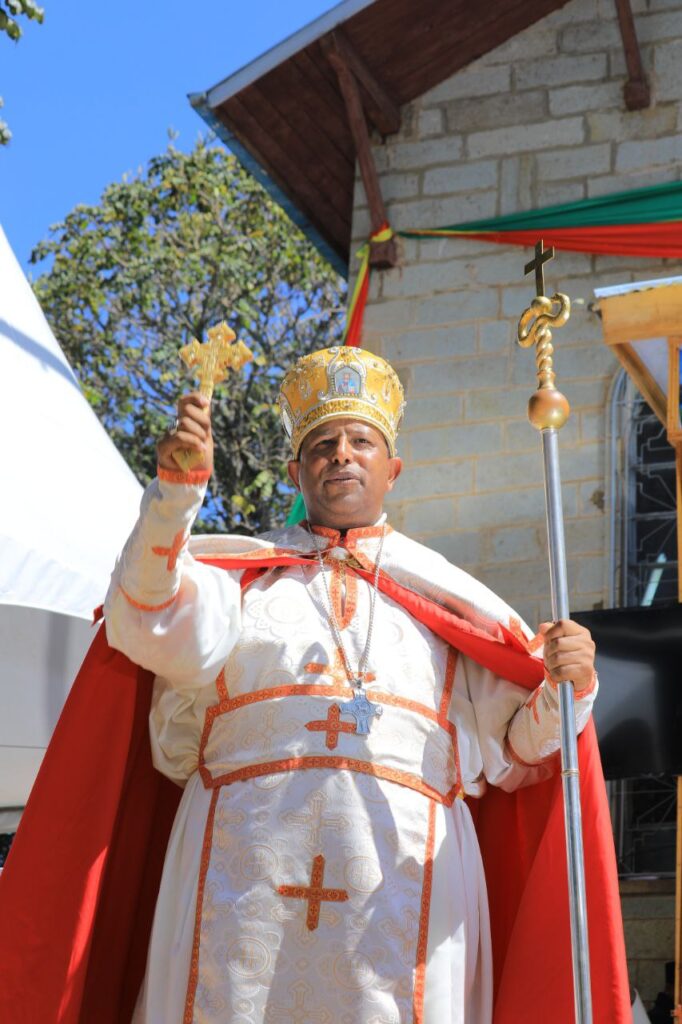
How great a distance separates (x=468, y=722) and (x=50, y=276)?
491 inches

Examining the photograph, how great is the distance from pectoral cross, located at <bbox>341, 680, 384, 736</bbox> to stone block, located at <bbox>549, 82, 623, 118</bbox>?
18.4 feet

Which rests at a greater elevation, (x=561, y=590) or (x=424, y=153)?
(x=424, y=153)

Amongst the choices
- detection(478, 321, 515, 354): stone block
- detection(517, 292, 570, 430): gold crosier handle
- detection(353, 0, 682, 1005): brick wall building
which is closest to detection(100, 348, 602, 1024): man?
detection(517, 292, 570, 430): gold crosier handle

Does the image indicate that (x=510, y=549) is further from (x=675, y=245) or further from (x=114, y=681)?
(x=114, y=681)

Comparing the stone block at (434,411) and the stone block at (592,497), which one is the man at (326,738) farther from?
the stone block at (434,411)

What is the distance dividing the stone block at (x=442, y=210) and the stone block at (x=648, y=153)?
27.0 inches

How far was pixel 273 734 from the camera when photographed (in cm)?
395

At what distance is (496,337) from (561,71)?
157cm

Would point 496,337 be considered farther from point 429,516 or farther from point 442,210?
point 429,516

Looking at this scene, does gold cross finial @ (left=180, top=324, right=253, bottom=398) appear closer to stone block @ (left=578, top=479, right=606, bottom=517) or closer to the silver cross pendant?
the silver cross pendant

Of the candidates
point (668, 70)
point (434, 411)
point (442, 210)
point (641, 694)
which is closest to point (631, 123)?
point (668, 70)

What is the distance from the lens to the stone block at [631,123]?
8.67 m

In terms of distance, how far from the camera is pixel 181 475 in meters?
3.69

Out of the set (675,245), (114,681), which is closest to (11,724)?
(114,681)
